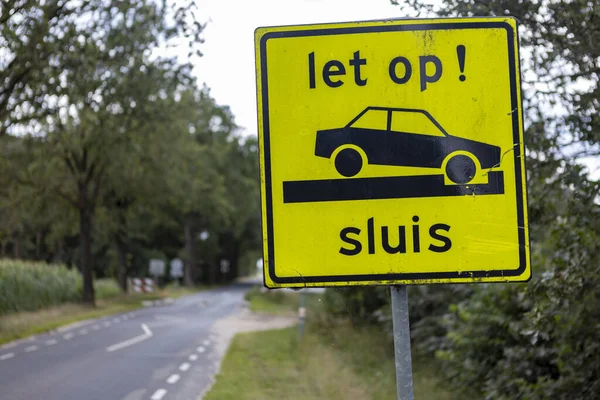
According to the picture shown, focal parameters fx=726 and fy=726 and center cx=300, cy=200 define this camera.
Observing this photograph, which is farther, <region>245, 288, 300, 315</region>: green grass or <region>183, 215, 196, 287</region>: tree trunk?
<region>183, 215, 196, 287</region>: tree trunk

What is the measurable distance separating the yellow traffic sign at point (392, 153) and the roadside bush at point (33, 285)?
2085cm

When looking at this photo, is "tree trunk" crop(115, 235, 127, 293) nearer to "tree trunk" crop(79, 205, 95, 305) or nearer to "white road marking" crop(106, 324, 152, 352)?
"tree trunk" crop(79, 205, 95, 305)

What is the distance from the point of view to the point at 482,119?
2680 mm

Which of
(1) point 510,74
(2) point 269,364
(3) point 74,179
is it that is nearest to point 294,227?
(1) point 510,74

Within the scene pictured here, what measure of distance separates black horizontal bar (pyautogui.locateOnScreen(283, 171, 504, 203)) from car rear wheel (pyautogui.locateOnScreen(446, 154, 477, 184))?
0.09 ft

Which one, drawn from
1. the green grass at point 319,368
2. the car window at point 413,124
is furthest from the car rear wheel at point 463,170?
the green grass at point 319,368

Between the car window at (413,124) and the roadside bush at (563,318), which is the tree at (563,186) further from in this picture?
the car window at (413,124)

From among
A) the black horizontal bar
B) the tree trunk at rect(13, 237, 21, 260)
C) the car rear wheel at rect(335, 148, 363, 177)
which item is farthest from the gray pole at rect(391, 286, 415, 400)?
the tree trunk at rect(13, 237, 21, 260)

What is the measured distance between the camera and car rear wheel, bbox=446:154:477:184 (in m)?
2.65

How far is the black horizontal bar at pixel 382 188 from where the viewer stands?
104 inches

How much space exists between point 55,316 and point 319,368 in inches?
609

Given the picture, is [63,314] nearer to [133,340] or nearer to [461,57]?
[133,340]

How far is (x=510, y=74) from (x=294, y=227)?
3.23 feet

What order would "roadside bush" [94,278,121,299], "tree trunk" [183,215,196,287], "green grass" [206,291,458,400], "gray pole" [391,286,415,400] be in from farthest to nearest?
1. "tree trunk" [183,215,196,287]
2. "roadside bush" [94,278,121,299]
3. "green grass" [206,291,458,400]
4. "gray pole" [391,286,415,400]
